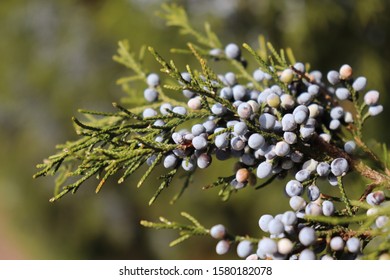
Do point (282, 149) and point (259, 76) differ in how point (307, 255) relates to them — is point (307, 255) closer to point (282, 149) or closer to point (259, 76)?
point (282, 149)

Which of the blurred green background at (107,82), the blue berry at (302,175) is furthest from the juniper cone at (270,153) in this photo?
the blurred green background at (107,82)

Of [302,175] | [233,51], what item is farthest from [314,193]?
[233,51]

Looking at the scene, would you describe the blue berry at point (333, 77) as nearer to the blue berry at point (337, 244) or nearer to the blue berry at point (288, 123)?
the blue berry at point (288, 123)

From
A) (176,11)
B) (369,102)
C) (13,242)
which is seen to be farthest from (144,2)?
(13,242)

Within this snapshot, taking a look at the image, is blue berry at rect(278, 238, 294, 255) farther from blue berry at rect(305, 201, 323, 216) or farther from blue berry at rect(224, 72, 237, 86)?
blue berry at rect(224, 72, 237, 86)

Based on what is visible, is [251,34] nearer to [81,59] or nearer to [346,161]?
[346,161]

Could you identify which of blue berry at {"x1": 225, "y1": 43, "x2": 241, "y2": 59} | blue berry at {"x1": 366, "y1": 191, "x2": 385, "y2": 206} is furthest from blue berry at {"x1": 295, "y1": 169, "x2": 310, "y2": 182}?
blue berry at {"x1": 225, "y1": 43, "x2": 241, "y2": 59}
